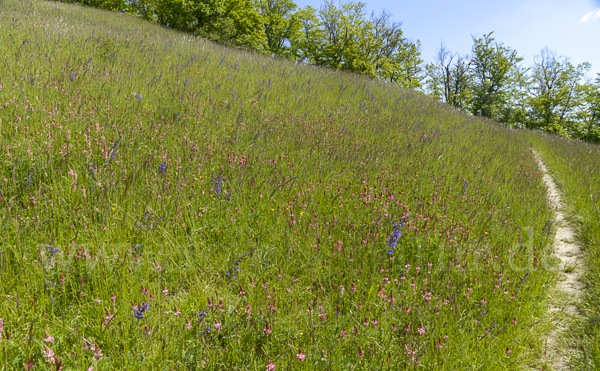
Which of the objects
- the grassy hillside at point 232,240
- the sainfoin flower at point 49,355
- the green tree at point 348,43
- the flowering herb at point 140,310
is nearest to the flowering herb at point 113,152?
the grassy hillside at point 232,240

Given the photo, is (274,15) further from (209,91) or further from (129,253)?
(129,253)

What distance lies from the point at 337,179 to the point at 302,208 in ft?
3.05

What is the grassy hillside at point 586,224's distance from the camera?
226 centimetres

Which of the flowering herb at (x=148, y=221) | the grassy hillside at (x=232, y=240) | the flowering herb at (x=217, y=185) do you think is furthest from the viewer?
the flowering herb at (x=217, y=185)

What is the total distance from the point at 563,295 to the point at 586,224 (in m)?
2.57

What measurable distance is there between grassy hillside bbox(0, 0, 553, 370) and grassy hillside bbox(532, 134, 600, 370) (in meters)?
0.33

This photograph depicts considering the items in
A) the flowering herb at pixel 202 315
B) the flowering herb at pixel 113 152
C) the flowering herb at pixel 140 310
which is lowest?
the flowering herb at pixel 202 315

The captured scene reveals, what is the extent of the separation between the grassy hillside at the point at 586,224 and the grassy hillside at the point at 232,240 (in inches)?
12.9

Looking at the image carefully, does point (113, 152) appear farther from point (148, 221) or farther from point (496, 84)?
point (496, 84)

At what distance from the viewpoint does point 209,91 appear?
Answer: 549cm

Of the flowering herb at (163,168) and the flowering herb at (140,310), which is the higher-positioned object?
the flowering herb at (163,168)

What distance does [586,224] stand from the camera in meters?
4.70

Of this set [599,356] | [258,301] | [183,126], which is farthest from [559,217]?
[183,126]

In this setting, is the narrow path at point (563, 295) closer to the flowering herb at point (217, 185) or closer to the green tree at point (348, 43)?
the flowering herb at point (217, 185)
